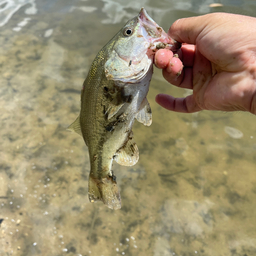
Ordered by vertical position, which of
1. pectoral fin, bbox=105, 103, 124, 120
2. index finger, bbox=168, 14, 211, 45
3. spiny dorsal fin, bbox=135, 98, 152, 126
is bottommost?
spiny dorsal fin, bbox=135, 98, 152, 126

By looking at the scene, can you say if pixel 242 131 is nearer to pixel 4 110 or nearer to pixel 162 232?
pixel 162 232

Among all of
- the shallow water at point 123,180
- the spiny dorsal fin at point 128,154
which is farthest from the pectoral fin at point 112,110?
the shallow water at point 123,180

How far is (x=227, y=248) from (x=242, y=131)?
193cm

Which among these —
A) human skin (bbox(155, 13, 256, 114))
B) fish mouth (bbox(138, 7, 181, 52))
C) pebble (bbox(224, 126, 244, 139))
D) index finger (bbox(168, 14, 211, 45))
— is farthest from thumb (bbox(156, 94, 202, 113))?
pebble (bbox(224, 126, 244, 139))

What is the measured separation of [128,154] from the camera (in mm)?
1870

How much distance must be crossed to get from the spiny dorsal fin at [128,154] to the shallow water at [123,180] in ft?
5.00

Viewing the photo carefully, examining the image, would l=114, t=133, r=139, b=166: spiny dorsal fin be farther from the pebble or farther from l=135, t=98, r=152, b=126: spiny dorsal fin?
the pebble

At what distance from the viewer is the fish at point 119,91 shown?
1.54 m

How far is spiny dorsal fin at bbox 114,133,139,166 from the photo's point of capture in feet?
6.11

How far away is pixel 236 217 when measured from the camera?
3.01 meters

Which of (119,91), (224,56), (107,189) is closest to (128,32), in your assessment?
(119,91)

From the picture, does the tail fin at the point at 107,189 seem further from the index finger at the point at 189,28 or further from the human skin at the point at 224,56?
the index finger at the point at 189,28

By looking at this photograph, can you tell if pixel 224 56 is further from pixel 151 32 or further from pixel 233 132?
pixel 233 132

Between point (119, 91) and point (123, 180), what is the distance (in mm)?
2088
